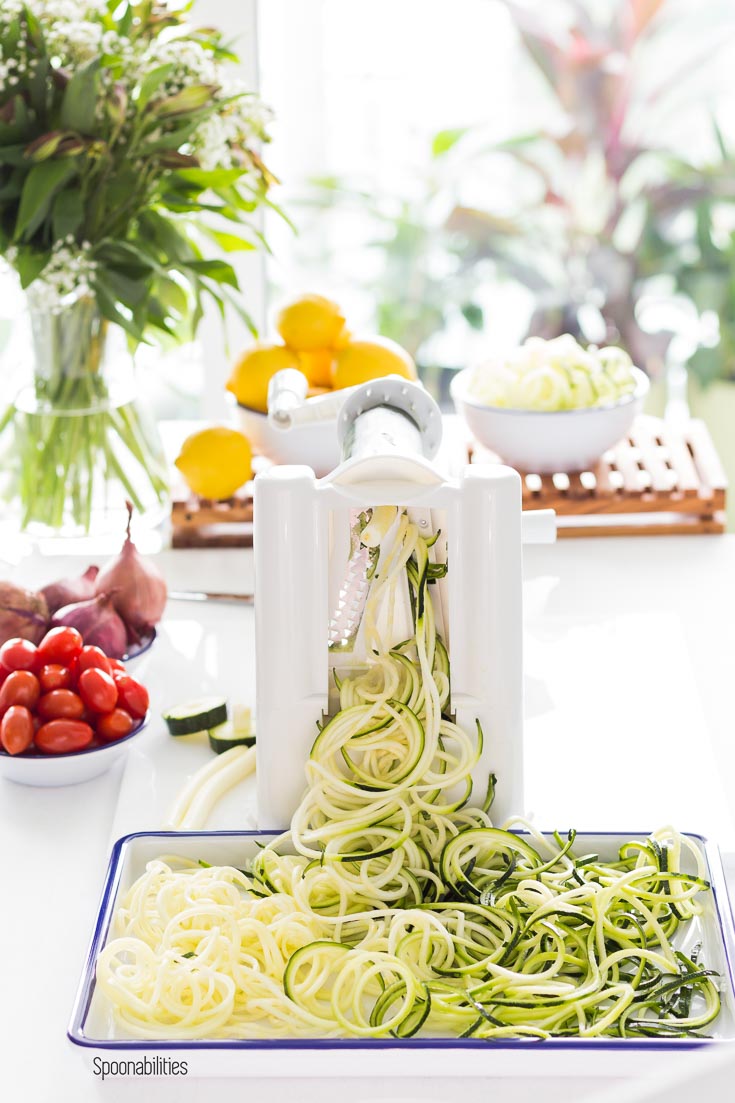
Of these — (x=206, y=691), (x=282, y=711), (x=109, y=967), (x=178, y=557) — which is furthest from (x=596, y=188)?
(x=109, y=967)

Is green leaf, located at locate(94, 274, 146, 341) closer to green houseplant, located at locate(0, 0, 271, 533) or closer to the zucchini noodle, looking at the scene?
green houseplant, located at locate(0, 0, 271, 533)

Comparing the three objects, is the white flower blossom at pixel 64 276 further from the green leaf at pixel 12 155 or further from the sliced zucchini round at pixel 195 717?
the sliced zucchini round at pixel 195 717

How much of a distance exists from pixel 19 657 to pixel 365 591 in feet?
1.05

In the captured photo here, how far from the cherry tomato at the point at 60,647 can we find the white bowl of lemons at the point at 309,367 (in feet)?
1.82

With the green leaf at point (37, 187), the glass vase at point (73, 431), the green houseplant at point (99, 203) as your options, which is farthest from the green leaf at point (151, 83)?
the glass vase at point (73, 431)

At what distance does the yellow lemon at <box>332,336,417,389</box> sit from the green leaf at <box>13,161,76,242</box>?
15.7 inches

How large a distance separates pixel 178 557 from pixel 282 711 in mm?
665

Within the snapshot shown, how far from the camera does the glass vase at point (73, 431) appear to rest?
1.58 meters

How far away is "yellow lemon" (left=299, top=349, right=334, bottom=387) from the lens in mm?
1703

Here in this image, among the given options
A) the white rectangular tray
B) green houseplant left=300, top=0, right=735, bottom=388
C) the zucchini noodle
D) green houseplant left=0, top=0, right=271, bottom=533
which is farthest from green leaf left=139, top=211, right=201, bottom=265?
green houseplant left=300, top=0, right=735, bottom=388

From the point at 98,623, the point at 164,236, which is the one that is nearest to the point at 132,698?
the point at 98,623

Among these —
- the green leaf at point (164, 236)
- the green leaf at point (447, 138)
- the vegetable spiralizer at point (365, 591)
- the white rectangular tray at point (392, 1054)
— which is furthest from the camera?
the green leaf at point (447, 138)

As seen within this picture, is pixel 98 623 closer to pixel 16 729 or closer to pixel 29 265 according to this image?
pixel 16 729

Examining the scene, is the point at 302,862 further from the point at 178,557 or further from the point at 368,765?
the point at 178,557
